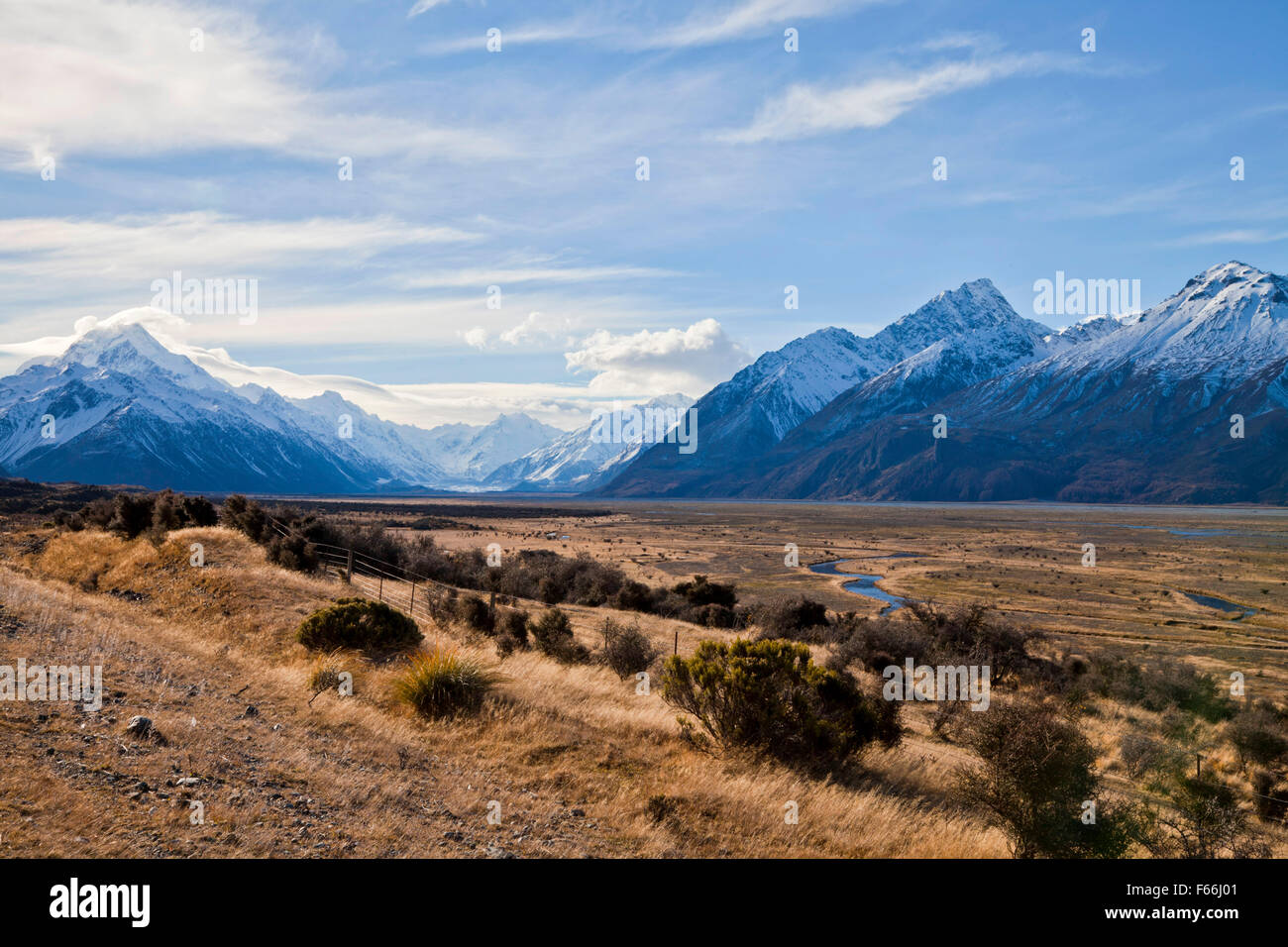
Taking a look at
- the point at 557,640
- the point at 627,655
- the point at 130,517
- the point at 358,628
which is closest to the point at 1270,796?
the point at 627,655

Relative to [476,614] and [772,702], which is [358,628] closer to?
[476,614]

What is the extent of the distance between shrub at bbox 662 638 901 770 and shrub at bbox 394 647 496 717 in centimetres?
349

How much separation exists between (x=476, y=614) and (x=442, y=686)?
10179mm

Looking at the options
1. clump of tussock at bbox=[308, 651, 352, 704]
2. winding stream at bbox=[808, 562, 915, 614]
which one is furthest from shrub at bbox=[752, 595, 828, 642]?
clump of tussock at bbox=[308, 651, 352, 704]

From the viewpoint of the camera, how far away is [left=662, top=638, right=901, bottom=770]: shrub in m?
11.7

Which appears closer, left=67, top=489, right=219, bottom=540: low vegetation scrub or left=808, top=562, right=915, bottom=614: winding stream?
left=67, top=489, right=219, bottom=540: low vegetation scrub

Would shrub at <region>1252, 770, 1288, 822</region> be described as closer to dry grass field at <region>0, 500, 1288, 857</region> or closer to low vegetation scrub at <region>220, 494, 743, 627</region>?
dry grass field at <region>0, 500, 1288, 857</region>

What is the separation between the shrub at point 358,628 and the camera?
1628 cm

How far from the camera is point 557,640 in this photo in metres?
21.2

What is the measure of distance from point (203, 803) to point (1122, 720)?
1001 inches

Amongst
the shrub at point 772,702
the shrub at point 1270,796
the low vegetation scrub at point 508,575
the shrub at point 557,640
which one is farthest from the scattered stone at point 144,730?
the shrub at point 1270,796
